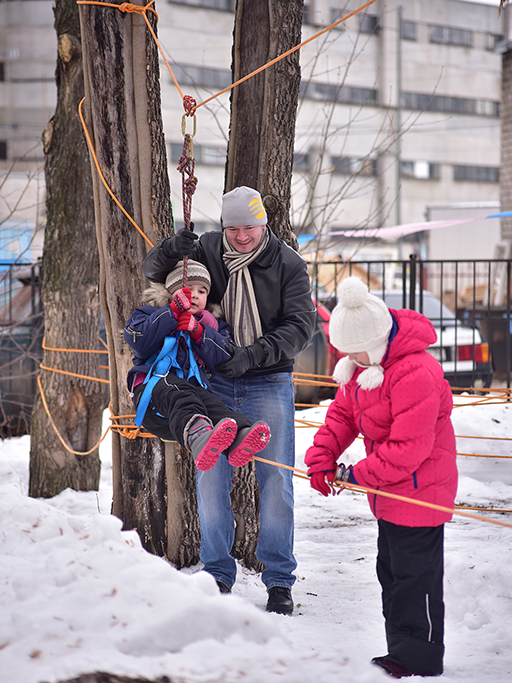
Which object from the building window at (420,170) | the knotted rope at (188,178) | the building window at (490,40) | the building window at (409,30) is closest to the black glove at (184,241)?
the knotted rope at (188,178)

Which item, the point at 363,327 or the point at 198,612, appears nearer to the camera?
the point at 198,612

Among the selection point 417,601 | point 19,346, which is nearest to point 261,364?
point 417,601

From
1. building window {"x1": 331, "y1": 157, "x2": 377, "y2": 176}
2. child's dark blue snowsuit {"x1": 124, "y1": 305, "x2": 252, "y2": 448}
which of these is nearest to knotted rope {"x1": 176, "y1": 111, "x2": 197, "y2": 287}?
child's dark blue snowsuit {"x1": 124, "y1": 305, "x2": 252, "y2": 448}

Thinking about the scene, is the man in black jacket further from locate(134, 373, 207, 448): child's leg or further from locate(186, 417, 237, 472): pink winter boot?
locate(186, 417, 237, 472): pink winter boot

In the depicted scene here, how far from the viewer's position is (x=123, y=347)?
10.9ft

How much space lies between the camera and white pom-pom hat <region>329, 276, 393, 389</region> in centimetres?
227

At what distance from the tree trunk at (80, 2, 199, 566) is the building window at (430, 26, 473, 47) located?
32826 mm

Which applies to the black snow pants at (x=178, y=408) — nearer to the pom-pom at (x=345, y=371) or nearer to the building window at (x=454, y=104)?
the pom-pom at (x=345, y=371)

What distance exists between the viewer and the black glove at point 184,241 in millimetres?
2625

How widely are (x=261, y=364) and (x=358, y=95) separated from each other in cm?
2931

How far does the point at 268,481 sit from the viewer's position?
288cm

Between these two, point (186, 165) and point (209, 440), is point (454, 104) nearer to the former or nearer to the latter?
point (186, 165)

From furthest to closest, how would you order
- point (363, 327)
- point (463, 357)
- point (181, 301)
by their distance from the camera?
point (463, 357) → point (181, 301) → point (363, 327)

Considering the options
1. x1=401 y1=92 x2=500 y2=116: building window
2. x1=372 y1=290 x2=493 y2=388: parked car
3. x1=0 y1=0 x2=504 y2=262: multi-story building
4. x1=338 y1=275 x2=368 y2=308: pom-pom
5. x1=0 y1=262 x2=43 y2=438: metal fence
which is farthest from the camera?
x1=401 y1=92 x2=500 y2=116: building window
